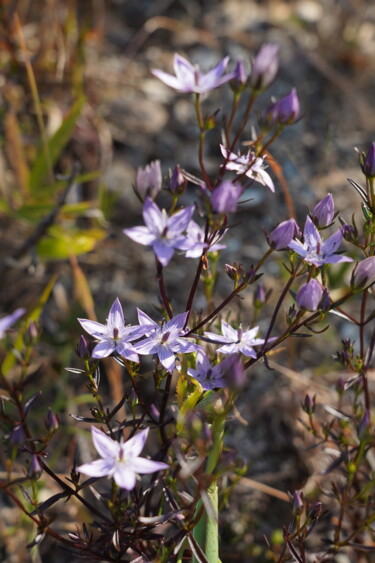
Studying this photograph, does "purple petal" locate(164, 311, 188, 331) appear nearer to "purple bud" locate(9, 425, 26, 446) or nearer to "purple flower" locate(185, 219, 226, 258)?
"purple flower" locate(185, 219, 226, 258)

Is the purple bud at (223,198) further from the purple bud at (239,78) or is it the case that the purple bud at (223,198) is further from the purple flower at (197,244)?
the purple bud at (239,78)

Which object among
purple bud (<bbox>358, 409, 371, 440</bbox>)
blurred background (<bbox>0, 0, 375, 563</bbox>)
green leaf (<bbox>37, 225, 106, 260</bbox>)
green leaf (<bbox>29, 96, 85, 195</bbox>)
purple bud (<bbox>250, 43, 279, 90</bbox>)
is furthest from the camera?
green leaf (<bbox>29, 96, 85, 195</bbox>)

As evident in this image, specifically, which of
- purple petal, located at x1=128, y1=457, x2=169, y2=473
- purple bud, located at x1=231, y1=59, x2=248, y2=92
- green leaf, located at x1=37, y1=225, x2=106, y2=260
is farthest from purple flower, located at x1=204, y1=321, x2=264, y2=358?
green leaf, located at x1=37, y1=225, x2=106, y2=260

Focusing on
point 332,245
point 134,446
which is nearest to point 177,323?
point 134,446

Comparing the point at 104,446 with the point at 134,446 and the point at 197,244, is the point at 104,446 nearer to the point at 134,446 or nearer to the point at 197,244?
the point at 134,446

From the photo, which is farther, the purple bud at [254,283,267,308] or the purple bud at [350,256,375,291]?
the purple bud at [254,283,267,308]

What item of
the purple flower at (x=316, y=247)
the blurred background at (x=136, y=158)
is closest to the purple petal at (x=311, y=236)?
the purple flower at (x=316, y=247)
